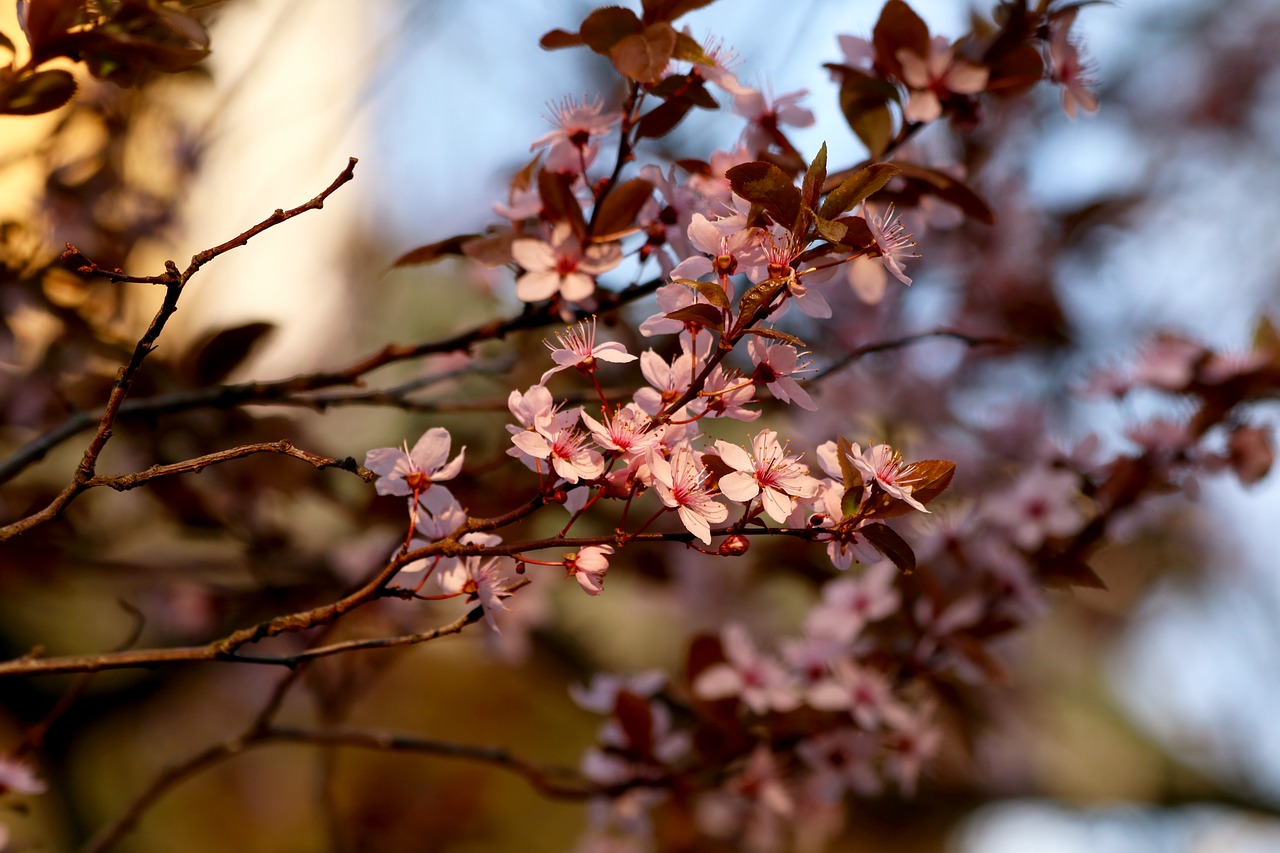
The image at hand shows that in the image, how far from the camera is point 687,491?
58 cm

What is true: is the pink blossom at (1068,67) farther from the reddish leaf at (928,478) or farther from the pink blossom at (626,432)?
the pink blossom at (626,432)

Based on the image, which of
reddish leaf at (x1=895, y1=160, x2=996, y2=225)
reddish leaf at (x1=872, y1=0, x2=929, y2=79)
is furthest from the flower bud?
reddish leaf at (x1=872, y1=0, x2=929, y2=79)

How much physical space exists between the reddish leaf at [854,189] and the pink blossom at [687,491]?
0.17 metres

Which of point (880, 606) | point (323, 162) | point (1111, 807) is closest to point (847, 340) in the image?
point (880, 606)

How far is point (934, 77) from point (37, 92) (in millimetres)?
742

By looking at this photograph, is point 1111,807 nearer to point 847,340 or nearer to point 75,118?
point 847,340

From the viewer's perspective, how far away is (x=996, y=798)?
2.49 meters

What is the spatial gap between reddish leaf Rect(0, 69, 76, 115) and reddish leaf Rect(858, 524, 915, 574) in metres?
0.67

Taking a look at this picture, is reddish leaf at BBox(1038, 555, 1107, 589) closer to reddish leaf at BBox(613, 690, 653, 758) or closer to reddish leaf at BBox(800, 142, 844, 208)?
reddish leaf at BBox(613, 690, 653, 758)

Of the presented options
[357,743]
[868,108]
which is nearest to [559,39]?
[868,108]

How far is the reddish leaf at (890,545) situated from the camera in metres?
0.59

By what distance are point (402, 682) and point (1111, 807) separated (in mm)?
2175

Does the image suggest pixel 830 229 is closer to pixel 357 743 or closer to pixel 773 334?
pixel 773 334

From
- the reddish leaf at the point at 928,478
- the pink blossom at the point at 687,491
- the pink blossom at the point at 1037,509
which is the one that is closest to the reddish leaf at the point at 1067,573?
the pink blossom at the point at 1037,509
